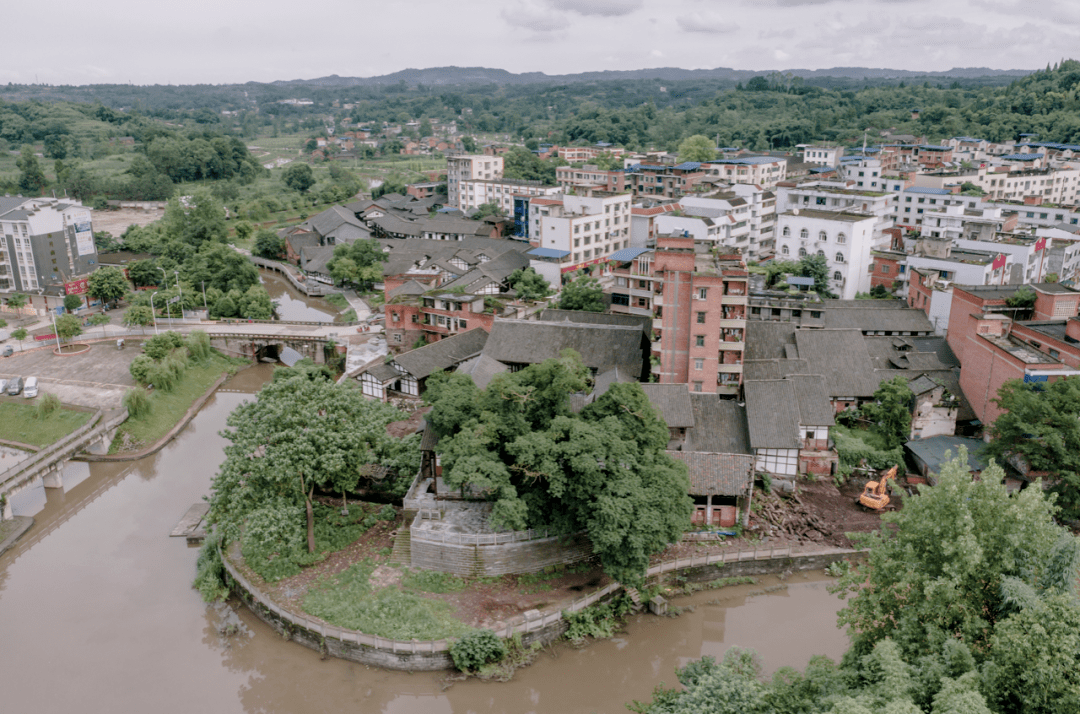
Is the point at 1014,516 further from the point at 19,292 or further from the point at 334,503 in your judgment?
the point at 19,292

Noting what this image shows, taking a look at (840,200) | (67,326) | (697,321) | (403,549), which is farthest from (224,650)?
(840,200)

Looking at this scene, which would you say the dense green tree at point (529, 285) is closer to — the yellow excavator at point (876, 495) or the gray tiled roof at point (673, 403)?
the gray tiled roof at point (673, 403)

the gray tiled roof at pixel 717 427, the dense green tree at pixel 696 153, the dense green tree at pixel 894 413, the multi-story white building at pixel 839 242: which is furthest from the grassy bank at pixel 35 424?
the dense green tree at pixel 696 153

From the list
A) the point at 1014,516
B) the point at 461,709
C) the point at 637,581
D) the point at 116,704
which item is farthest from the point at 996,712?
the point at 116,704

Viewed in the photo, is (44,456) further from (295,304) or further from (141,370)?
(295,304)

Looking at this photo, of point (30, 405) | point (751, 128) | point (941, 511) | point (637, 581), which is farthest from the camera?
point (751, 128)

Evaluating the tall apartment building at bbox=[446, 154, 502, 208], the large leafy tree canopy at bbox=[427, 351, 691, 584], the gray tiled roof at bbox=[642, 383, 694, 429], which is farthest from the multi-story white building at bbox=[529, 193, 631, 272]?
the large leafy tree canopy at bbox=[427, 351, 691, 584]
